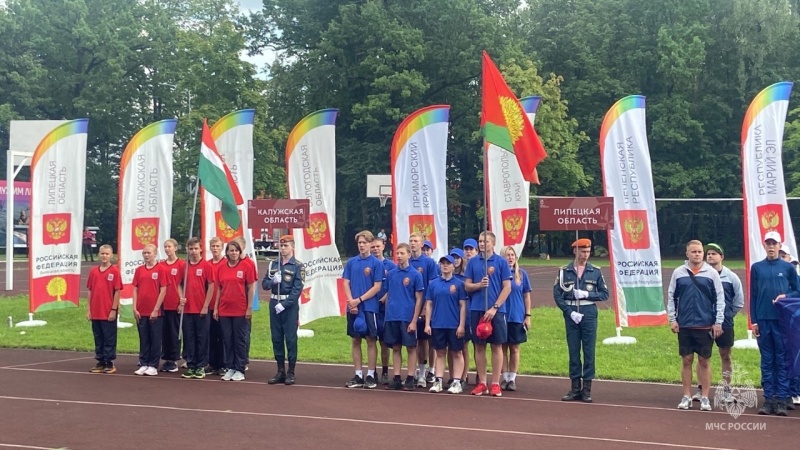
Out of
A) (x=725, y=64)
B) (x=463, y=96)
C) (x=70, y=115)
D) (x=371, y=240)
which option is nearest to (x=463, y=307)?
(x=371, y=240)

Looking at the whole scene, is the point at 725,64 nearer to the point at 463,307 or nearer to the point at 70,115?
the point at 70,115

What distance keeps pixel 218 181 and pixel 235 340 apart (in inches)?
100

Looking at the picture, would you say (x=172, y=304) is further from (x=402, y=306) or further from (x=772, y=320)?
(x=772, y=320)

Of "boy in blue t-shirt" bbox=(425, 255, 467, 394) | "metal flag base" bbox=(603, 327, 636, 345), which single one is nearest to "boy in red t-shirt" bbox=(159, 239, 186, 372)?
"boy in blue t-shirt" bbox=(425, 255, 467, 394)

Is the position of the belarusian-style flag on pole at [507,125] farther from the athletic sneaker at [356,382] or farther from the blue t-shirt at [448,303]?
the athletic sneaker at [356,382]

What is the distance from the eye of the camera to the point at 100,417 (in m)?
9.59

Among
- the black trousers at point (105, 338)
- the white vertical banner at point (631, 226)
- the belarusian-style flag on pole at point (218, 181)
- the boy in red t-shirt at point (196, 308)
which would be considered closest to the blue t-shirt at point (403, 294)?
the boy in red t-shirt at point (196, 308)

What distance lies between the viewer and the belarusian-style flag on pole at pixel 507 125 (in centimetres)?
1170

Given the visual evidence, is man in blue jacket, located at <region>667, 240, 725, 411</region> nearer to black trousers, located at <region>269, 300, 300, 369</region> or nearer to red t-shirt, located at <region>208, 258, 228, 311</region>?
black trousers, located at <region>269, 300, 300, 369</region>

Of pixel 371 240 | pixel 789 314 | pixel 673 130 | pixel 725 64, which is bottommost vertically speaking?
pixel 789 314

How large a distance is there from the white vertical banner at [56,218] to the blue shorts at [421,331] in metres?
9.10

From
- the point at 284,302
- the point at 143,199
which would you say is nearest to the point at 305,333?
the point at 143,199

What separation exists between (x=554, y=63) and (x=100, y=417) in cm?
4924

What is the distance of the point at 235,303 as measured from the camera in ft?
39.7
